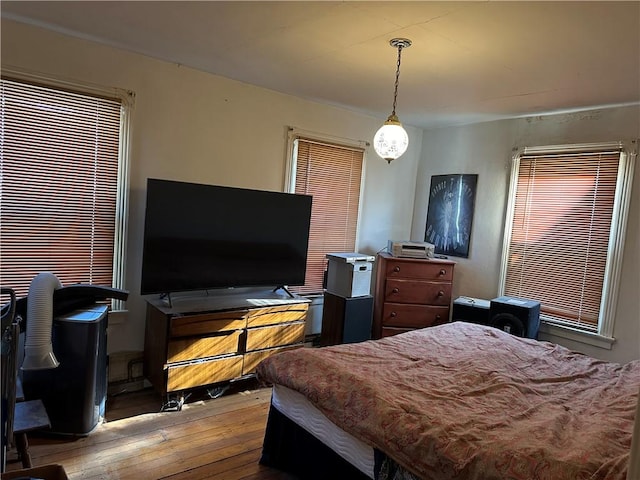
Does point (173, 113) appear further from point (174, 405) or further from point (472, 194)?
point (472, 194)

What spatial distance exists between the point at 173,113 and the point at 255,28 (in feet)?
3.71

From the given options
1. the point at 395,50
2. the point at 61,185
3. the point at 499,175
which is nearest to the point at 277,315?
the point at 61,185

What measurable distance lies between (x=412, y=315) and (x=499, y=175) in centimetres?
155

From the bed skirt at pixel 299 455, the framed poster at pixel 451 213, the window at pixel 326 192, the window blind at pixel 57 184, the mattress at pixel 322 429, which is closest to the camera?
the mattress at pixel 322 429

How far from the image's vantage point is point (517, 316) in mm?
3590

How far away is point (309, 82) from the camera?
346cm

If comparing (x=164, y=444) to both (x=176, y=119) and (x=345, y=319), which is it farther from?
(x=176, y=119)

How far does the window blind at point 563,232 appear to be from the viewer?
11.5 feet

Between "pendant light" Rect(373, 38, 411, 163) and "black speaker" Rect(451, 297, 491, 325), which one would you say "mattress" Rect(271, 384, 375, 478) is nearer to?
"pendant light" Rect(373, 38, 411, 163)

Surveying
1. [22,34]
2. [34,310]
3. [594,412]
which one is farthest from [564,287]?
[22,34]

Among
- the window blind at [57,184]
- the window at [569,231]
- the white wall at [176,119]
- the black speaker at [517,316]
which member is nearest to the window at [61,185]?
the window blind at [57,184]

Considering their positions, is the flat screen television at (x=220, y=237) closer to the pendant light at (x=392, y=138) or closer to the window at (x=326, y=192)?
the window at (x=326, y=192)

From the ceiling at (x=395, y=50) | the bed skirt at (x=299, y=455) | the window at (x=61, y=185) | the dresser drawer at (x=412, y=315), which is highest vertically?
the ceiling at (x=395, y=50)

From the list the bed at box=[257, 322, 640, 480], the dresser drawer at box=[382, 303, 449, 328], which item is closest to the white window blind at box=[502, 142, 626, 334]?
the dresser drawer at box=[382, 303, 449, 328]
